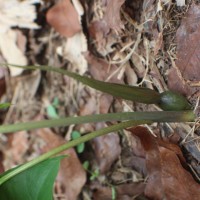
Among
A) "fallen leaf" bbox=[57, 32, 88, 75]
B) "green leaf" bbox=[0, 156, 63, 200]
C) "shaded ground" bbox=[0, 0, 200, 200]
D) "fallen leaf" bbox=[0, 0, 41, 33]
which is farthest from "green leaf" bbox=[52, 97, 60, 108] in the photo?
"green leaf" bbox=[0, 156, 63, 200]

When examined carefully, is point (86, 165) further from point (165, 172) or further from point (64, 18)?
point (64, 18)

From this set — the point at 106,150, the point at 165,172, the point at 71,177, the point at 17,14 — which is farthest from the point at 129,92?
the point at 17,14

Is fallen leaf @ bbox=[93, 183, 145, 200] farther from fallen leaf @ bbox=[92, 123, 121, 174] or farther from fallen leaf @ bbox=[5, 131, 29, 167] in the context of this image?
fallen leaf @ bbox=[5, 131, 29, 167]

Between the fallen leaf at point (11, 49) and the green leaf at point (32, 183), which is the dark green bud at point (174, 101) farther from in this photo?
the fallen leaf at point (11, 49)

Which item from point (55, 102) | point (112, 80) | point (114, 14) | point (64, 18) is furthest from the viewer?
point (55, 102)

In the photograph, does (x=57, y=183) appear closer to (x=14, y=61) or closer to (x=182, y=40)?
(x=14, y=61)

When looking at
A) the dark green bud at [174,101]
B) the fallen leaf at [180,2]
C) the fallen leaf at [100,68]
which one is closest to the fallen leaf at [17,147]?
the fallen leaf at [100,68]
